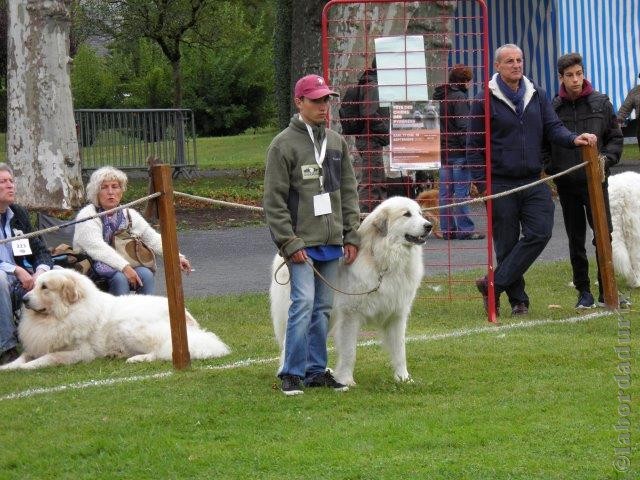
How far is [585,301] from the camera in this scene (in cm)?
1053

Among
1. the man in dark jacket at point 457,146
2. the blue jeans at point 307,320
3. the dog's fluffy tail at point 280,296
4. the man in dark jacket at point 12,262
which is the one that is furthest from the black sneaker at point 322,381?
the man in dark jacket at point 457,146

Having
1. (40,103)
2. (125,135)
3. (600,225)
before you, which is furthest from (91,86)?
(600,225)

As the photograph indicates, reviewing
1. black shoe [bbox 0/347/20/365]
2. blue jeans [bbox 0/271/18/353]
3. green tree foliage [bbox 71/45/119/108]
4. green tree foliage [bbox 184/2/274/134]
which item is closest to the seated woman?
blue jeans [bbox 0/271/18/353]

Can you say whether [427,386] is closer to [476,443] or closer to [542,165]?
[476,443]

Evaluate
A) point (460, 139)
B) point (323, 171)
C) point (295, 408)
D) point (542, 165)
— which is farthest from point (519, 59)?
point (460, 139)

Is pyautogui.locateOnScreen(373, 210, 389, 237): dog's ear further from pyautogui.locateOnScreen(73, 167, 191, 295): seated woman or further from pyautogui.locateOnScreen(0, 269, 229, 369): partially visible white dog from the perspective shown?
pyautogui.locateOnScreen(73, 167, 191, 295): seated woman

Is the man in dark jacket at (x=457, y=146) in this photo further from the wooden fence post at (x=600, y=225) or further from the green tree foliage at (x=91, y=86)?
the green tree foliage at (x=91, y=86)

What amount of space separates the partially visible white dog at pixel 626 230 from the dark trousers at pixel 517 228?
1.62m

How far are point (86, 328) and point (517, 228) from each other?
378 cm

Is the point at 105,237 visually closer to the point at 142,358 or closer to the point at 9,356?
the point at 9,356

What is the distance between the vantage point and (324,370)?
751 centimetres

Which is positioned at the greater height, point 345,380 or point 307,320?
→ point 307,320

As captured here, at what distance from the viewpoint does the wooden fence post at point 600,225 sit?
390 inches

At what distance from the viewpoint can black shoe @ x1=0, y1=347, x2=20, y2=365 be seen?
8930 millimetres
